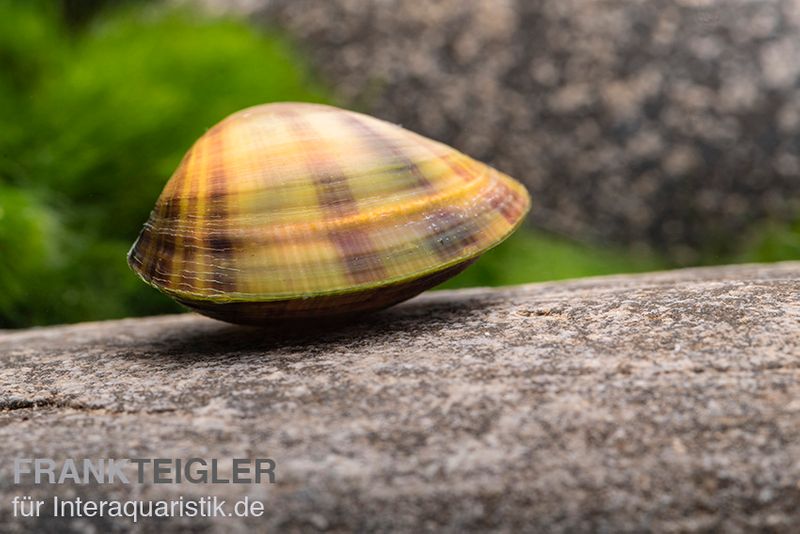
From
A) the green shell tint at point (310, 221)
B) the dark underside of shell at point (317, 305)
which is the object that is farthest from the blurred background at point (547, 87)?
the dark underside of shell at point (317, 305)

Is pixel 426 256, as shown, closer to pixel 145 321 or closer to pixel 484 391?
pixel 484 391

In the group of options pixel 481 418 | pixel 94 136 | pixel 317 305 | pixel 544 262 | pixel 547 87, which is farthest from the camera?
pixel 547 87

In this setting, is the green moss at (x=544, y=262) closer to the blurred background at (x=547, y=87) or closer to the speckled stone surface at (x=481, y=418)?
the blurred background at (x=547, y=87)

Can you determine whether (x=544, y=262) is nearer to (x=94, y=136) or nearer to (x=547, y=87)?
(x=547, y=87)

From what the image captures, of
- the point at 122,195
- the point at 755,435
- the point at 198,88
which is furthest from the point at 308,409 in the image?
the point at 198,88

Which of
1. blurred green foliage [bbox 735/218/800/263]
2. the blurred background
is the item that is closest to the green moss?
the blurred background

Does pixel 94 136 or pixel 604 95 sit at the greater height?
pixel 604 95

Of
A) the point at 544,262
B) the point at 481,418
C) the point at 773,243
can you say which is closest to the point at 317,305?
the point at 481,418
